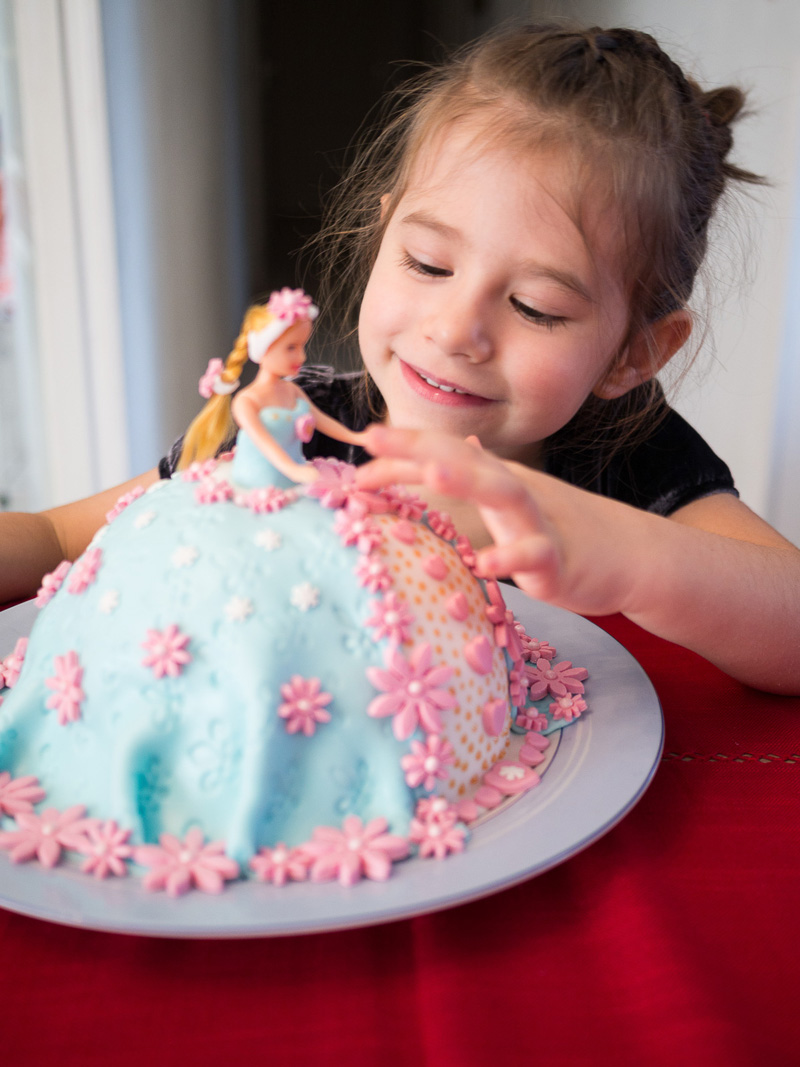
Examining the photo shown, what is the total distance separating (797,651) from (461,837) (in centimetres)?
47

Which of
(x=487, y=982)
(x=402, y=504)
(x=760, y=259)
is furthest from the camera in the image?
(x=760, y=259)

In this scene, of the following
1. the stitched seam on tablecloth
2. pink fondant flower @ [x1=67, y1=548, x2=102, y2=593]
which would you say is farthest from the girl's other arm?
the stitched seam on tablecloth

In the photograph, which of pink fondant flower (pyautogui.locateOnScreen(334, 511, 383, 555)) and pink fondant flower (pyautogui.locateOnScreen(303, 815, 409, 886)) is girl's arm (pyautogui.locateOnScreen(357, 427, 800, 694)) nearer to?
pink fondant flower (pyautogui.locateOnScreen(334, 511, 383, 555))

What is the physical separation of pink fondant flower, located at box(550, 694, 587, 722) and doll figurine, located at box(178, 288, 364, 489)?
30 centimetres

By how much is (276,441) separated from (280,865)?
0.31 m

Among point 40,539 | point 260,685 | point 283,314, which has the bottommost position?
point 40,539

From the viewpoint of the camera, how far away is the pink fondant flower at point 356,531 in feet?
2.13

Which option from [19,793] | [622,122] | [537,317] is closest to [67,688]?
[19,793]

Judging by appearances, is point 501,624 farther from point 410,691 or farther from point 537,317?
point 537,317

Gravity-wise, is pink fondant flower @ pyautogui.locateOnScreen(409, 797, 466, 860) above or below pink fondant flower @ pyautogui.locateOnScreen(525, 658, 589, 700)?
above

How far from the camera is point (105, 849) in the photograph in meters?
0.55

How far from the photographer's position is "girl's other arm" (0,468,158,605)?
1.10 meters

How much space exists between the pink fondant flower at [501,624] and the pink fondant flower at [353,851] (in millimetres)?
213

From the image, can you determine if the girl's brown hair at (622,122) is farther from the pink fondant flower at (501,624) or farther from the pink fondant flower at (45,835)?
the pink fondant flower at (45,835)
